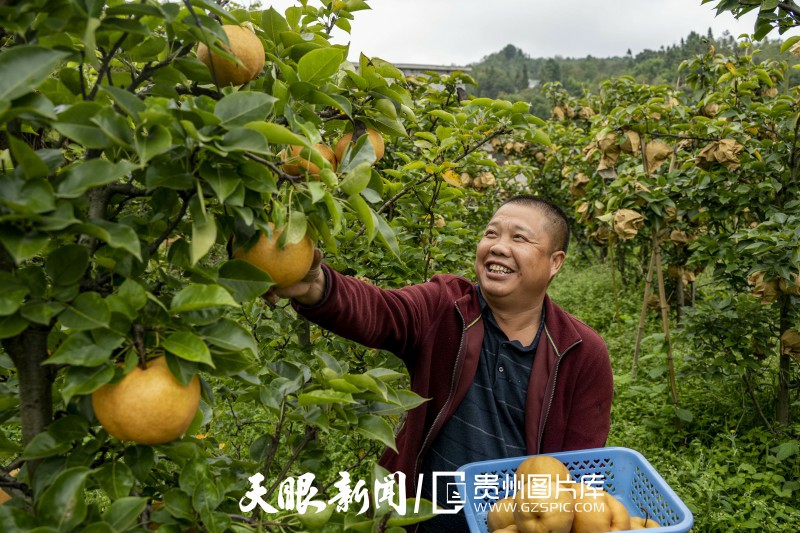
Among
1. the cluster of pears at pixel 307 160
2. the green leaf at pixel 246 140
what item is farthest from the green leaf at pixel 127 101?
the cluster of pears at pixel 307 160

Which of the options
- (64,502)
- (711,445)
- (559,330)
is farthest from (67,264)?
(711,445)

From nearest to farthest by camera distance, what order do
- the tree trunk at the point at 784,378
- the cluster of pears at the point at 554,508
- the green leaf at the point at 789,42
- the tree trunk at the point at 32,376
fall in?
the tree trunk at the point at 32,376
the cluster of pears at the point at 554,508
the green leaf at the point at 789,42
the tree trunk at the point at 784,378

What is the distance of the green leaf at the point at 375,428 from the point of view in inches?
37.7

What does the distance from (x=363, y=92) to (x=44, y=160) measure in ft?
2.07

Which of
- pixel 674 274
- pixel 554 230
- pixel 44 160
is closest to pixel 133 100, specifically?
pixel 44 160

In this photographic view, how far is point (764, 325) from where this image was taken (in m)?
3.71

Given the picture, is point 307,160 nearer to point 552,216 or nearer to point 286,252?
point 286,252

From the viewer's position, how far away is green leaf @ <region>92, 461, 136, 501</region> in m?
0.81

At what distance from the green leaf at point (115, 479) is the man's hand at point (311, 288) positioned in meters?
0.46

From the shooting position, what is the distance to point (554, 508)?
1189 mm

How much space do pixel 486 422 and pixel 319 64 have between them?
1082 mm

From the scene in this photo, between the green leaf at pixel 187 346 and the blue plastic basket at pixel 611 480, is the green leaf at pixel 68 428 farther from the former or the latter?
the blue plastic basket at pixel 611 480

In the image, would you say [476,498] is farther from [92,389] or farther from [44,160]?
[44,160]

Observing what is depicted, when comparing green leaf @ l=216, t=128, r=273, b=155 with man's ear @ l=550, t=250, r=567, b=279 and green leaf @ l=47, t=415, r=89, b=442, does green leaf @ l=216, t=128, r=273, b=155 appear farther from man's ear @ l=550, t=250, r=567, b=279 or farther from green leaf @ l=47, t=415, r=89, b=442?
man's ear @ l=550, t=250, r=567, b=279
